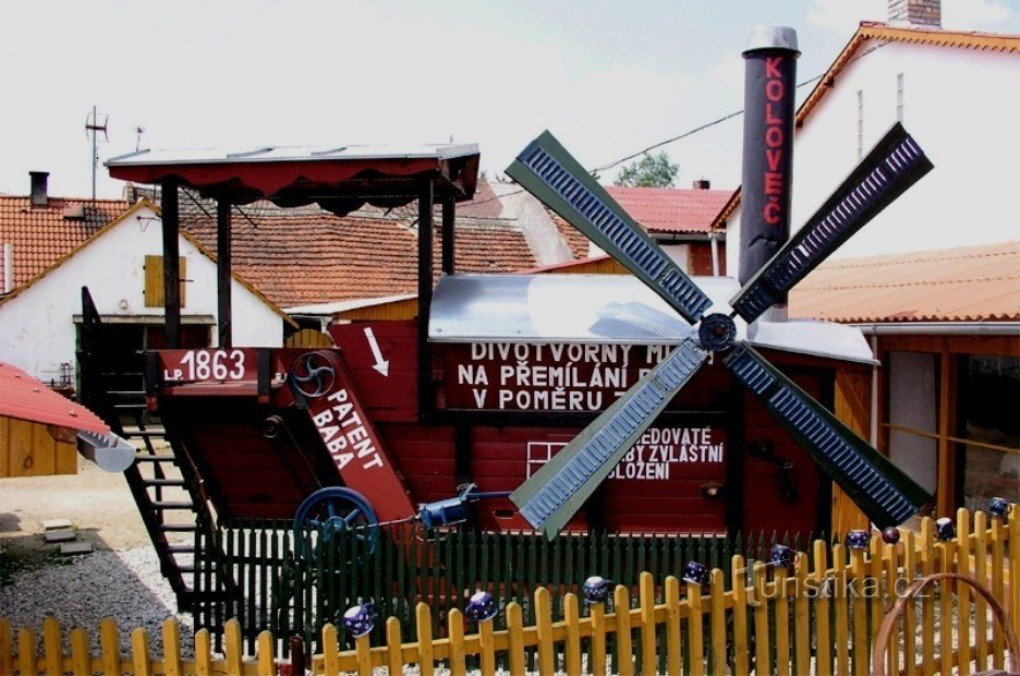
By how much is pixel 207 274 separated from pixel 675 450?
56.1 ft

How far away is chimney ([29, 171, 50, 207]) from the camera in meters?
26.3

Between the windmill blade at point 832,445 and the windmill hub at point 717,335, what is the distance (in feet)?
0.30

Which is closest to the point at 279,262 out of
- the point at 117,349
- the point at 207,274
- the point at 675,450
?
the point at 207,274

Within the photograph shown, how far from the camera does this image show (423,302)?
7.67 meters

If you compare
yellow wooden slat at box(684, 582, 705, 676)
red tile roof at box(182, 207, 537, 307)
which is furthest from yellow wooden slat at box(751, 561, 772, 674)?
red tile roof at box(182, 207, 537, 307)

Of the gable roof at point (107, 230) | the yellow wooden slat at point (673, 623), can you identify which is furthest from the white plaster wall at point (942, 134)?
the gable roof at point (107, 230)

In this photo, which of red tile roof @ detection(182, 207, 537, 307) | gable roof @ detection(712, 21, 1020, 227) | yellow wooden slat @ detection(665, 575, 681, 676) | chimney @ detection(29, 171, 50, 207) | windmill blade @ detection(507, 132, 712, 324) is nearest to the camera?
yellow wooden slat @ detection(665, 575, 681, 676)

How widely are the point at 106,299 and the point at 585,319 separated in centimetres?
1729

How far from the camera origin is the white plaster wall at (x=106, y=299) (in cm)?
2148

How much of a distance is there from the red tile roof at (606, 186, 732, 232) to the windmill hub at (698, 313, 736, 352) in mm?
13590

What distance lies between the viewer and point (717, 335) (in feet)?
23.0

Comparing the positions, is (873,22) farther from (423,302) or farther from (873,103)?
(423,302)

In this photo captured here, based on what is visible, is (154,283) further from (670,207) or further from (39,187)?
(670,207)

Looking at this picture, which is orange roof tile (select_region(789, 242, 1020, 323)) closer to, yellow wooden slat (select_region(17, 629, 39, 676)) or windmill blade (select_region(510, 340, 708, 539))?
windmill blade (select_region(510, 340, 708, 539))
